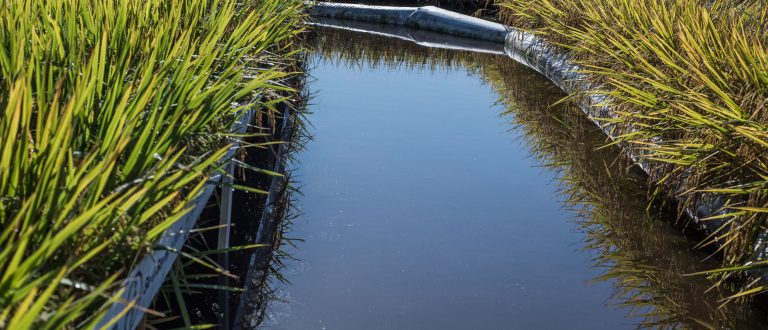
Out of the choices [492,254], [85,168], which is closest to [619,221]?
[492,254]

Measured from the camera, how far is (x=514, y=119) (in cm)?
723

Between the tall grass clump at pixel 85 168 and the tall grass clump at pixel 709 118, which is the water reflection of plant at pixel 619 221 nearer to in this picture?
the tall grass clump at pixel 709 118

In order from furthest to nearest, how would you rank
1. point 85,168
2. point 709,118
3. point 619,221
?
point 619,221, point 709,118, point 85,168

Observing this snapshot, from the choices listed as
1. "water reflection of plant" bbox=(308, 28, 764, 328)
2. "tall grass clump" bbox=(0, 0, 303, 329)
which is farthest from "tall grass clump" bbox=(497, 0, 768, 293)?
"tall grass clump" bbox=(0, 0, 303, 329)

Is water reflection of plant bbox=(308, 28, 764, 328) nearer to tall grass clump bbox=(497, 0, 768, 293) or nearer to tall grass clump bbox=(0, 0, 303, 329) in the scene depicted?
tall grass clump bbox=(497, 0, 768, 293)

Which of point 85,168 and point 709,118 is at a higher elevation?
point 85,168

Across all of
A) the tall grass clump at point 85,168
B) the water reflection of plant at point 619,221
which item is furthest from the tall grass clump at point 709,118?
the tall grass clump at point 85,168

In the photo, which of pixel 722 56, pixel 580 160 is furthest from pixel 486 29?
pixel 722 56

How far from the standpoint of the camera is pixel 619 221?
4996mm

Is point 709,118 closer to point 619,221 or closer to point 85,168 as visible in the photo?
point 619,221

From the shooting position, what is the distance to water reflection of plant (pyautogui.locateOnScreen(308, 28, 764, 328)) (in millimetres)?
3951

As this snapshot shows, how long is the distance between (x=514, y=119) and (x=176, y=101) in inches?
170

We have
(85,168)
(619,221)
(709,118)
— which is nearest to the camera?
(85,168)

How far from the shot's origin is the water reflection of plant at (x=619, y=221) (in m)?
3.95
